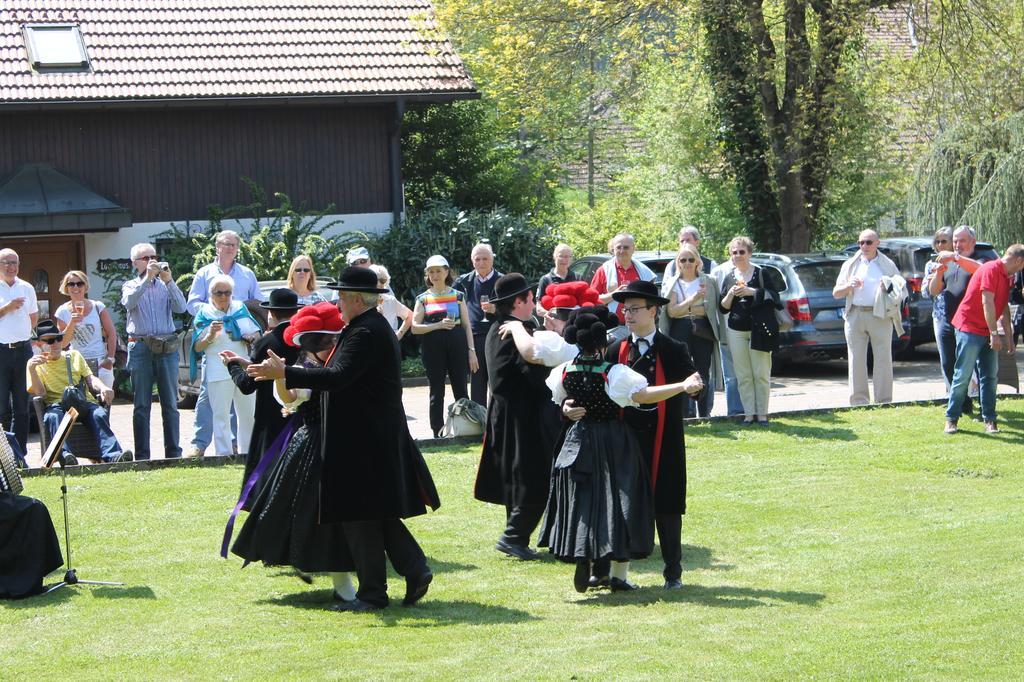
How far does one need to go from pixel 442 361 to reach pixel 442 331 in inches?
11.9

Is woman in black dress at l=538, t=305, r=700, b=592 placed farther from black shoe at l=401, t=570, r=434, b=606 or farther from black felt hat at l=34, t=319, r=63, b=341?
black felt hat at l=34, t=319, r=63, b=341

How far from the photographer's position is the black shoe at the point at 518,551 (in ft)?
31.6

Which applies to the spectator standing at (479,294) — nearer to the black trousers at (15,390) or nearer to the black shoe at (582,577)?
the black trousers at (15,390)

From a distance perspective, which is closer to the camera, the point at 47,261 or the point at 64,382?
the point at 64,382

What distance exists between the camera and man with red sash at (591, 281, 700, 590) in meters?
8.44

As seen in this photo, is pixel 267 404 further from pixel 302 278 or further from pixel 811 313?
pixel 811 313

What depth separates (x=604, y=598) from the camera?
337 inches

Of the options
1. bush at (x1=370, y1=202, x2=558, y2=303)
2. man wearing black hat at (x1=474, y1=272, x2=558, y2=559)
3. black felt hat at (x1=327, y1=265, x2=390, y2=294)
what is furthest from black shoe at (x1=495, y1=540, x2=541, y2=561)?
bush at (x1=370, y1=202, x2=558, y2=303)

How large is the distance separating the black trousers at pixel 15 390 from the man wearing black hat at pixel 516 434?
5933mm

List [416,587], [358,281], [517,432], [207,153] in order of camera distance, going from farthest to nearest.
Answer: [207,153]
[517,432]
[416,587]
[358,281]

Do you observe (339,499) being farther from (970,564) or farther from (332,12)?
(332,12)

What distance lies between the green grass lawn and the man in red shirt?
138 centimetres

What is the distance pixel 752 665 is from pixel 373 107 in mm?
19679

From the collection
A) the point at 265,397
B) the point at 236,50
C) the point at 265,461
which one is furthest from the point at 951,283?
the point at 236,50
